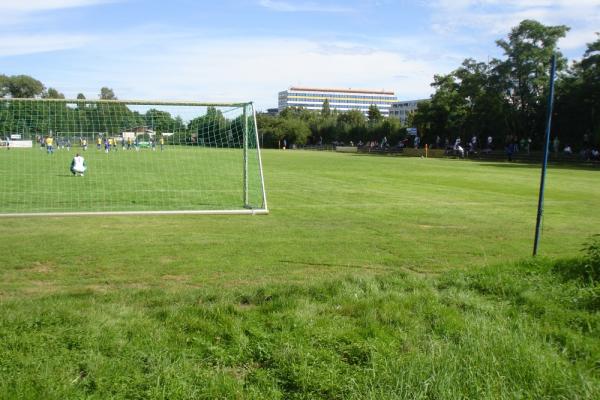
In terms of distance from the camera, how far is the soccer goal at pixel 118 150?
14508 millimetres

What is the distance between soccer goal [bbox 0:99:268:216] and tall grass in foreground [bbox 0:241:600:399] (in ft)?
24.6

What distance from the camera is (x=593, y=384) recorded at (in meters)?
3.91

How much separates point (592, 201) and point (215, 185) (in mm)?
14096

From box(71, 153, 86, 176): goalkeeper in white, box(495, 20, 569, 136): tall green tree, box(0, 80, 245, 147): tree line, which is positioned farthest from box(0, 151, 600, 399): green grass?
box(495, 20, 569, 136): tall green tree

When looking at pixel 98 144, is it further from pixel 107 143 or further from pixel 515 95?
pixel 515 95

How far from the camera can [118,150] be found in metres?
23.0

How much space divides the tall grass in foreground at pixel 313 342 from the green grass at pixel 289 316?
0.02 meters

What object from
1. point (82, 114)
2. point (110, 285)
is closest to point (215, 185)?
point (82, 114)

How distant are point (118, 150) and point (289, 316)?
1979 centimetres

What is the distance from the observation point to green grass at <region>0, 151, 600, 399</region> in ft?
12.9

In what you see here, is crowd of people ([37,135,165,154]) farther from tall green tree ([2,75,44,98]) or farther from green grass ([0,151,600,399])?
tall green tree ([2,75,44,98])

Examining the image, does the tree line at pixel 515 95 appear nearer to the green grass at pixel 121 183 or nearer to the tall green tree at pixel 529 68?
the tall green tree at pixel 529 68

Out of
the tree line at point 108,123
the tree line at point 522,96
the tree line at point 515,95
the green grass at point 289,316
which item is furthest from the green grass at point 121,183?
the tree line at point 522,96

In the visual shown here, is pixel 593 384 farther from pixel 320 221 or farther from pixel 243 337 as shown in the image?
pixel 320 221
